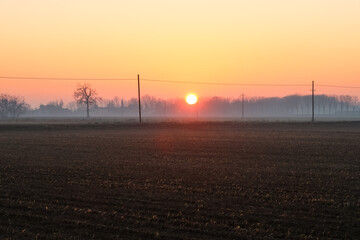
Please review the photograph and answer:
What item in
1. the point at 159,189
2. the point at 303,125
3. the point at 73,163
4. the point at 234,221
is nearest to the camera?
the point at 234,221

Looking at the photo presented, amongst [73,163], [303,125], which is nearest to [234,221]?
[73,163]

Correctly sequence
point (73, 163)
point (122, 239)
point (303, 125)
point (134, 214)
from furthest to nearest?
point (303, 125) → point (73, 163) → point (134, 214) → point (122, 239)

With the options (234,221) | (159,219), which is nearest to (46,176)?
(159,219)

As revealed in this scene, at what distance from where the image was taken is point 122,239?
7102 mm

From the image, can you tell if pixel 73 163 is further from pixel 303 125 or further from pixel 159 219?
pixel 303 125

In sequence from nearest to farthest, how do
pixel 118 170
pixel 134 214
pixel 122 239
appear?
pixel 122 239 < pixel 134 214 < pixel 118 170

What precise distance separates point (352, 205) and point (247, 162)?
8453mm

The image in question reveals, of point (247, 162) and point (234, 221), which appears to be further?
point (247, 162)

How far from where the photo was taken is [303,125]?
52094 mm

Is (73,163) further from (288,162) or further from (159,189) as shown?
(288,162)

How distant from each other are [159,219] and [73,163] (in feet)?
34.6

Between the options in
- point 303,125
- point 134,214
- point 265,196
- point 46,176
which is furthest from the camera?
point 303,125

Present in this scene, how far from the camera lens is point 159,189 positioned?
1149 cm

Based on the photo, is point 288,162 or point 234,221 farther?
point 288,162
